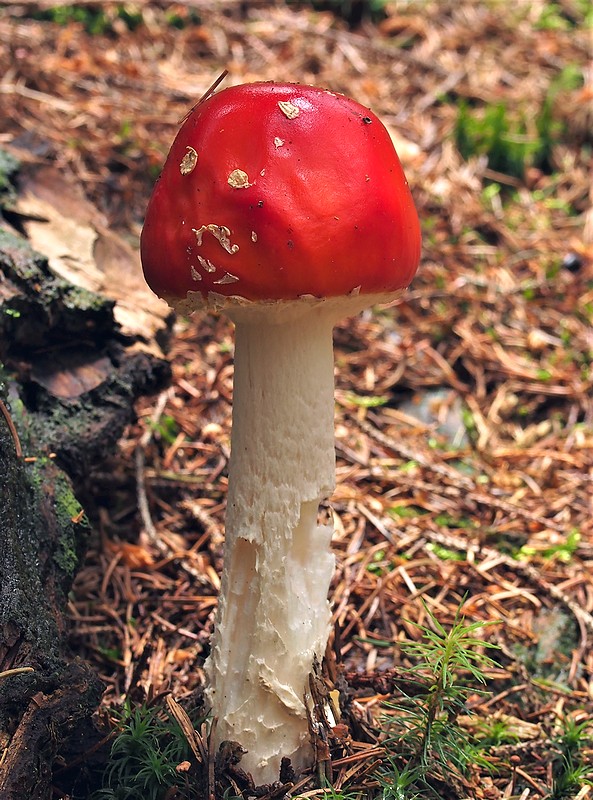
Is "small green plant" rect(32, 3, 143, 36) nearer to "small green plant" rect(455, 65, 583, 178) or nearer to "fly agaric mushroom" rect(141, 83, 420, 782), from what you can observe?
"small green plant" rect(455, 65, 583, 178)

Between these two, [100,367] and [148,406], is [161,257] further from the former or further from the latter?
[148,406]

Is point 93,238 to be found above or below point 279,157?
below

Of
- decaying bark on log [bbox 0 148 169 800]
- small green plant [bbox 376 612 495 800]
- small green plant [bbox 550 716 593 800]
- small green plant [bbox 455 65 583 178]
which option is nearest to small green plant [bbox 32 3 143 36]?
small green plant [bbox 455 65 583 178]

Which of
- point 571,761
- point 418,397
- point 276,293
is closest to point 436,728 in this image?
point 571,761

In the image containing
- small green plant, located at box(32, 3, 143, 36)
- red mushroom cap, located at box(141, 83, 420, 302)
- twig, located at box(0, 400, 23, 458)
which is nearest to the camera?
red mushroom cap, located at box(141, 83, 420, 302)

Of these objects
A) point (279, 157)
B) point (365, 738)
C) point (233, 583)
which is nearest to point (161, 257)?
point (279, 157)

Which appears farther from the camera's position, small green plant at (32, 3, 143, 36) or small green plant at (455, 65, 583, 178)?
small green plant at (32, 3, 143, 36)

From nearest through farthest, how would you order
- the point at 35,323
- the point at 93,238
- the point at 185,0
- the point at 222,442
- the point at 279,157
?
the point at 279,157
the point at 35,323
the point at 93,238
the point at 222,442
the point at 185,0
